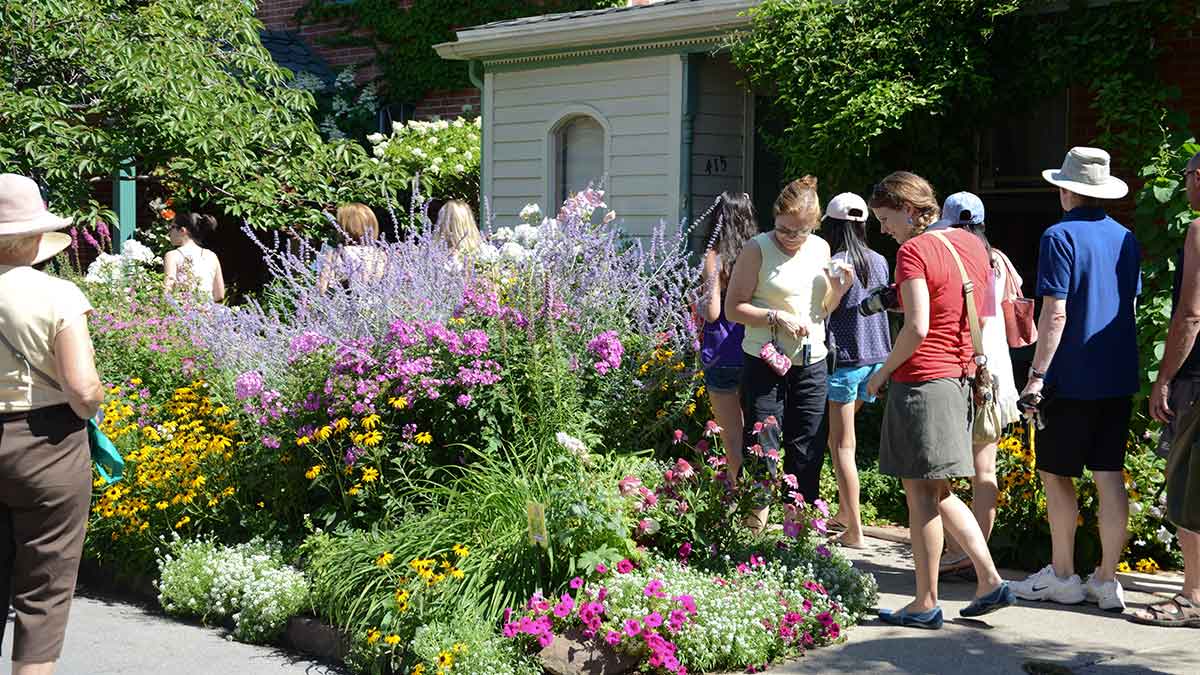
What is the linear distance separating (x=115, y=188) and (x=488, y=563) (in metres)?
11.8

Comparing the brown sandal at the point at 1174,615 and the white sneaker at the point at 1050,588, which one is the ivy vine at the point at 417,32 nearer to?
the white sneaker at the point at 1050,588

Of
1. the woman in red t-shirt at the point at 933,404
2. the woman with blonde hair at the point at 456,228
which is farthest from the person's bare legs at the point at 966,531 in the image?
the woman with blonde hair at the point at 456,228

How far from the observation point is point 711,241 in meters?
7.04

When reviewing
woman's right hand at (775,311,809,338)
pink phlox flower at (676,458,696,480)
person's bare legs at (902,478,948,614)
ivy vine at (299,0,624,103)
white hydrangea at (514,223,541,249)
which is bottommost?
person's bare legs at (902,478,948,614)

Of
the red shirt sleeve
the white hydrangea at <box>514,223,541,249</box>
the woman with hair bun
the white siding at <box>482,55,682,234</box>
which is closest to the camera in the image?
the red shirt sleeve

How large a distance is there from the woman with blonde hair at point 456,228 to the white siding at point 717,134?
3.90 meters

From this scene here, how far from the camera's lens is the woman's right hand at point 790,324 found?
641 cm

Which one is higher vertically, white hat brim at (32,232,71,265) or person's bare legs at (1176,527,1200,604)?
white hat brim at (32,232,71,265)

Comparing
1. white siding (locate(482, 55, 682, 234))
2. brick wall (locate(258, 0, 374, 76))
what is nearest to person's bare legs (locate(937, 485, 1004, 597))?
white siding (locate(482, 55, 682, 234))

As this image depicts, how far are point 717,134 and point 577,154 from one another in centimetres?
167

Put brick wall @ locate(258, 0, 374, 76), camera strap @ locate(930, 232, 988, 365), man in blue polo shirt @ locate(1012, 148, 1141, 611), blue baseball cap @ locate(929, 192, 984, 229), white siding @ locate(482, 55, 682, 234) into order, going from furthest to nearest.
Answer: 1. brick wall @ locate(258, 0, 374, 76)
2. white siding @ locate(482, 55, 682, 234)
3. blue baseball cap @ locate(929, 192, 984, 229)
4. man in blue polo shirt @ locate(1012, 148, 1141, 611)
5. camera strap @ locate(930, 232, 988, 365)

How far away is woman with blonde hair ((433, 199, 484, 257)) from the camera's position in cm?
843

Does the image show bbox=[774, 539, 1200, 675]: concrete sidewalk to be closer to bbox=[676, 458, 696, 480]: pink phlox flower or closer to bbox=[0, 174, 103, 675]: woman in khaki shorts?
bbox=[676, 458, 696, 480]: pink phlox flower

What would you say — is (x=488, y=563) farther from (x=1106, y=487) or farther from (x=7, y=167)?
(x=7, y=167)
